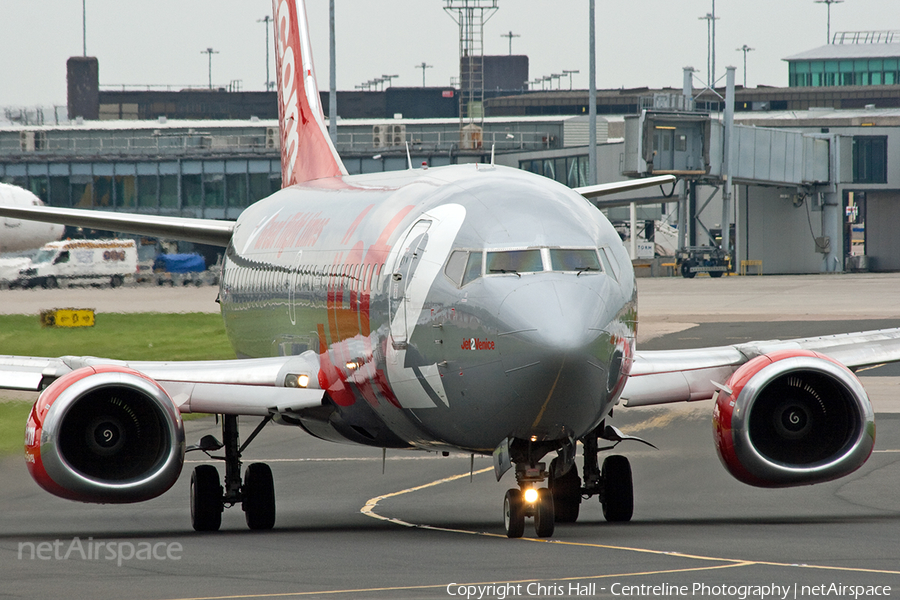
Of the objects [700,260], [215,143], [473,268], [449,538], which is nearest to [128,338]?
[449,538]

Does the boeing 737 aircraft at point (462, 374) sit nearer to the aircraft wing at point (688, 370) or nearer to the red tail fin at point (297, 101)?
the aircraft wing at point (688, 370)

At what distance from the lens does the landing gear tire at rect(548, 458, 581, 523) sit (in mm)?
16859

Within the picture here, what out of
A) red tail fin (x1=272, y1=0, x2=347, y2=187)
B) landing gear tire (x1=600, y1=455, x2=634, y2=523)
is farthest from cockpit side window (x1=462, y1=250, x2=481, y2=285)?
red tail fin (x1=272, y1=0, x2=347, y2=187)

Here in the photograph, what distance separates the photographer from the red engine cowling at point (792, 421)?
15.7 metres

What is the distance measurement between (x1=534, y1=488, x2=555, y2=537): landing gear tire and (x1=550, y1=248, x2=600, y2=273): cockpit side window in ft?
7.94

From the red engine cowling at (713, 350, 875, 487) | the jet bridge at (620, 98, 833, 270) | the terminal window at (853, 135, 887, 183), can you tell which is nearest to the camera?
the red engine cowling at (713, 350, 875, 487)

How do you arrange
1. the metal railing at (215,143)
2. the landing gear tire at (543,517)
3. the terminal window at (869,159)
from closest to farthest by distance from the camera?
the landing gear tire at (543,517), the terminal window at (869,159), the metal railing at (215,143)

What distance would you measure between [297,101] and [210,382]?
11760mm

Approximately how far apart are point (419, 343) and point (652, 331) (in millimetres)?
37686

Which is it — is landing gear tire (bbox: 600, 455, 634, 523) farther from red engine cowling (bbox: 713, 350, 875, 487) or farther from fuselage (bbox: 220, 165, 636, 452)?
fuselage (bbox: 220, 165, 636, 452)

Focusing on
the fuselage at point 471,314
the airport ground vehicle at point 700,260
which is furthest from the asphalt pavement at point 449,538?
the airport ground vehicle at point 700,260

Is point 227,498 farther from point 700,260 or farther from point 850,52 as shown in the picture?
point 850,52

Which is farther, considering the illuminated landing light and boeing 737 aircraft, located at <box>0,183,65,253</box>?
boeing 737 aircraft, located at <box>0,183,65,253</box>

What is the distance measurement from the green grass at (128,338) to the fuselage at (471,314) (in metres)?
25.0
